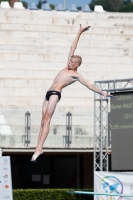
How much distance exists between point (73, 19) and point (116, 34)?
1866 millimetres

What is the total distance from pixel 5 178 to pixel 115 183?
4980 mm

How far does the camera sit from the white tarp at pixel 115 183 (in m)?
18.7

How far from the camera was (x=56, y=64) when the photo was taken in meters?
27.0

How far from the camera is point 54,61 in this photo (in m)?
27.2

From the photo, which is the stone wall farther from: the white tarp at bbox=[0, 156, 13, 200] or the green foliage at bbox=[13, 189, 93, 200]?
the white tarp at bbox=[0, 156, 13, 200]

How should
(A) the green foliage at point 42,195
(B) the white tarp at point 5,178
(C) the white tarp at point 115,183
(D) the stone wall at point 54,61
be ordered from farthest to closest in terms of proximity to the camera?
(D) the stone wall at point 54,61
(A) the green foliage at point 42,195
(C) the white tarp at point 115,183
(B) the white tarp at point 5,178

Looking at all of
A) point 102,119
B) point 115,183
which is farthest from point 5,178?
point 102,119

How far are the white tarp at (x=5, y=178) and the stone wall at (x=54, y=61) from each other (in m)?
8.12

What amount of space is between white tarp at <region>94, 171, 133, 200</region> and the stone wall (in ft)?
13.3

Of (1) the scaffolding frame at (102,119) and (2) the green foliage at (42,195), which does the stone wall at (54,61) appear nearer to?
(2) the green foliage at (42,195)

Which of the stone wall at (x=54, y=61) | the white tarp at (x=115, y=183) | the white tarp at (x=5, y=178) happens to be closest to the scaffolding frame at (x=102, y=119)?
the white tarp at (x=115, y=183)

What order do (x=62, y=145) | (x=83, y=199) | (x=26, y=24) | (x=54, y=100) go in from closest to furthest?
1. (x=54, y=100)
2. (x=83, y=199)
3. (x=62, y=145)
4. (x=26, y=24)

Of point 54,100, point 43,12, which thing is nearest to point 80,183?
point 43,12

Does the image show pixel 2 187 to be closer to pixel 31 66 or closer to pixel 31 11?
pixel 31 66
